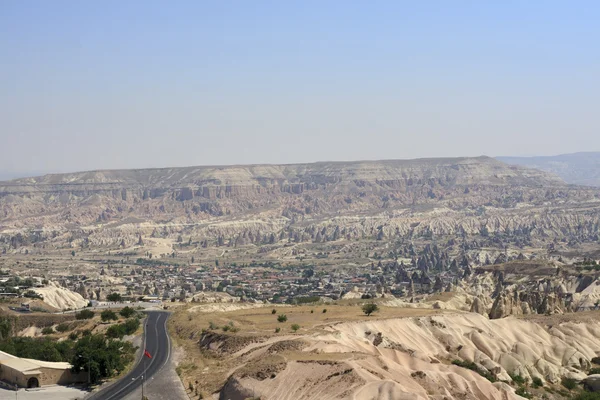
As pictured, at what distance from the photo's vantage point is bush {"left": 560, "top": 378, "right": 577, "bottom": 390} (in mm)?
70875

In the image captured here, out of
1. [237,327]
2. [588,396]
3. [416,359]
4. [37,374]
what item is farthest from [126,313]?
[588,396]

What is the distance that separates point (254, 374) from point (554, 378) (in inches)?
1238

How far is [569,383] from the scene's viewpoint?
7156 cm

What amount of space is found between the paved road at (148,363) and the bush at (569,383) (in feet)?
100

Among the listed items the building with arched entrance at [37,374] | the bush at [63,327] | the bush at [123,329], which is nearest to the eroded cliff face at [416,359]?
the building with arched entrance at [37,374]

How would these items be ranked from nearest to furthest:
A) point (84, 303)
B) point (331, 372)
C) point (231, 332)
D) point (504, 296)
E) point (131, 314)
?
point (331, 372) < point (231, 332) < point (131, 314) < point (504, 296) < point (84, 303)

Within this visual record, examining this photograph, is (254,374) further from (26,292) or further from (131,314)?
(26,292)

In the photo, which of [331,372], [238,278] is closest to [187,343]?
[331,372]

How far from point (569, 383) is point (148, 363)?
32534 mm

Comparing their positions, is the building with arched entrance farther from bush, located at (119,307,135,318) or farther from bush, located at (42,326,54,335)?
bush, located at (42,326,54,335)

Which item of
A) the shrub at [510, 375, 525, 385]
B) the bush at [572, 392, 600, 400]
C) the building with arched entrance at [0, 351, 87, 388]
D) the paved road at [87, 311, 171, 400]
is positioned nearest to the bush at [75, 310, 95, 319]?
the paved road at [87, 311, 171, 400]

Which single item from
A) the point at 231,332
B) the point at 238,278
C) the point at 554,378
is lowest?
the point at 238,278

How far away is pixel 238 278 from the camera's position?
194m

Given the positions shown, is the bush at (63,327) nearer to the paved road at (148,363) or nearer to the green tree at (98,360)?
the paved road at (148,363)
